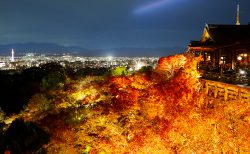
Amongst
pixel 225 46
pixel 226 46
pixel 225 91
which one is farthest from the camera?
pixel 225 46

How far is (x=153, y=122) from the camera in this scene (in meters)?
18.8

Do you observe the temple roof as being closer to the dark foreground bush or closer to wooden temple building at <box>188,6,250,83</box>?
wooden temple building at <box>188,6,250,83</box>

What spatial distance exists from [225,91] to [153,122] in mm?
5059

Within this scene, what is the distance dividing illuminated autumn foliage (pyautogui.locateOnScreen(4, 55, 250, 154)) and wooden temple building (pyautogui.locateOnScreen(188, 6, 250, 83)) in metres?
3.43

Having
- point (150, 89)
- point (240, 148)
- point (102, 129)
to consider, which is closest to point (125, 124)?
point (102, 129)

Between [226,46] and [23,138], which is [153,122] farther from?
[226,46]

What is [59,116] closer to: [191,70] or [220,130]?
[191,70]

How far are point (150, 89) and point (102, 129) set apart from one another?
3.96 meters

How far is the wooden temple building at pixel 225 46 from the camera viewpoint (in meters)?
27.5

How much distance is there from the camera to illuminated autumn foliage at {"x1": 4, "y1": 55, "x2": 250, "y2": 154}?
637 inches

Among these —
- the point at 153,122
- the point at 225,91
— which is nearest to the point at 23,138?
the point at 153,122

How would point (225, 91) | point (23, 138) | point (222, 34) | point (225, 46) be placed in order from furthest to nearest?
point (222, 34), point (225, 46), point (23, 138), point (225, 91)

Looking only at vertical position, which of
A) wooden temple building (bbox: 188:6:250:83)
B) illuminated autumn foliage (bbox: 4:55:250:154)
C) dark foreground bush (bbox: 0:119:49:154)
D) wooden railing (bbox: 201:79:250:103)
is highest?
wooden temple building (bbox: 188:6:250:83)

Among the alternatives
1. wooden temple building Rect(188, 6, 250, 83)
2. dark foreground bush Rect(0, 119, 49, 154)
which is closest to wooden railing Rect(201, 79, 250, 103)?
wooden temple building Rect(188, 6, 250, 83)
